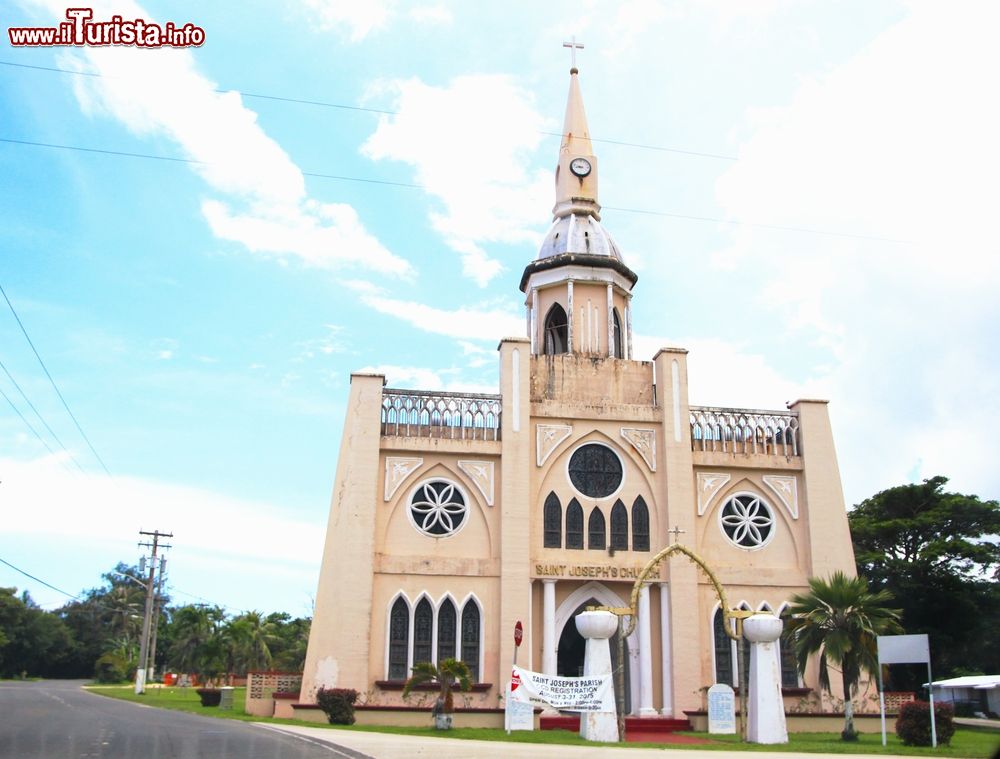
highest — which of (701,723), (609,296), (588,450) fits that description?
(609,296)

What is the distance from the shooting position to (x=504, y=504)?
26203 millimetres

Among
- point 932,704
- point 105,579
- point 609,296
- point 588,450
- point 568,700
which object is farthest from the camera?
point 105,579

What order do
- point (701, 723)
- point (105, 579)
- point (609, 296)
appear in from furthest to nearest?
point (105, 579) → point (609, 296) → point (701, 723)

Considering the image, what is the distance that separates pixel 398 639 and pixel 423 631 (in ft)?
2.26

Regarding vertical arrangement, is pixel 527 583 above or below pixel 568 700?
above

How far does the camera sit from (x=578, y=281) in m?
30.0

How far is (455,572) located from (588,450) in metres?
5.11

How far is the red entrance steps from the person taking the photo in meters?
22.3

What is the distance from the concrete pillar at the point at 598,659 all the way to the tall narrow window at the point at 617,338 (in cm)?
1062

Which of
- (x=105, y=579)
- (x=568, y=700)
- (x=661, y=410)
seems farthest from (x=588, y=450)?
(x=105, y=579)

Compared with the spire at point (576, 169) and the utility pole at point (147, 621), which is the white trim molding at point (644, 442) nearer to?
the spire at point (576, 169)

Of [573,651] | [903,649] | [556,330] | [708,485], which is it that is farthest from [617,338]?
[903,649]

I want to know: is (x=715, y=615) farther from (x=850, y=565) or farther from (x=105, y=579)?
(x=105, y=579)

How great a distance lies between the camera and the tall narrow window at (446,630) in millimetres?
25469
